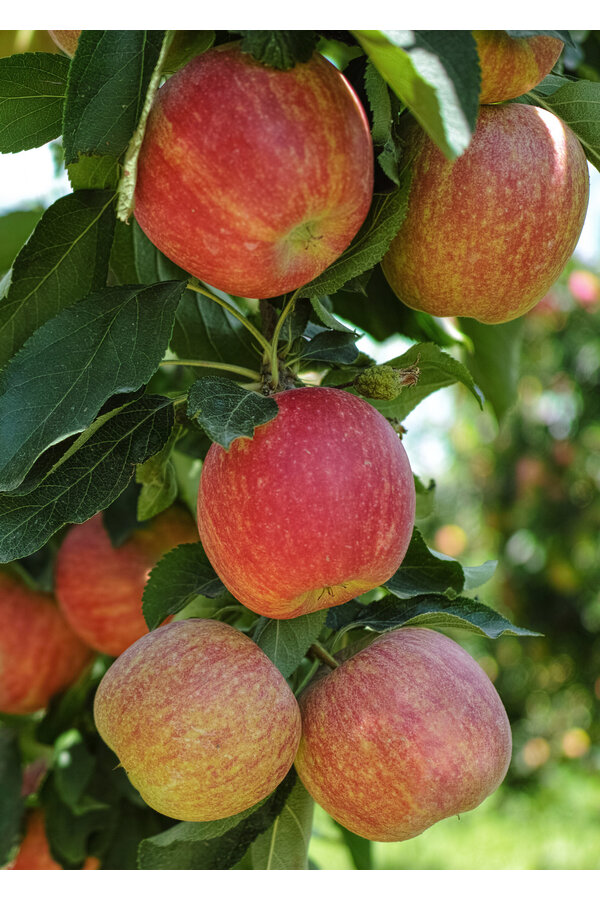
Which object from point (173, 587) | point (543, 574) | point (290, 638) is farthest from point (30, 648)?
point (543, 574)

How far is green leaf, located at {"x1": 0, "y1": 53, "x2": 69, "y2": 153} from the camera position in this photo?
833mm

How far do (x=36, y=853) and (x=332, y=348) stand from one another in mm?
1212

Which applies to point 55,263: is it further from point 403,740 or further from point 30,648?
point 30,648

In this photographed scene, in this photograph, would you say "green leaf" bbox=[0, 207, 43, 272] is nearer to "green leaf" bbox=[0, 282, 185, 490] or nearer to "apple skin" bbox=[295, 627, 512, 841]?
"green leaf" bbox=[0, 282, 185, 490]

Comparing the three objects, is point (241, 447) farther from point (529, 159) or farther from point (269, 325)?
point (529, 159)

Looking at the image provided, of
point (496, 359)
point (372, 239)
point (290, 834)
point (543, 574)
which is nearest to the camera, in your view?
point (372, 239)

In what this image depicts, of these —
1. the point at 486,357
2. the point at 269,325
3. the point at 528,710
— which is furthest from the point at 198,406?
the point at 528,710

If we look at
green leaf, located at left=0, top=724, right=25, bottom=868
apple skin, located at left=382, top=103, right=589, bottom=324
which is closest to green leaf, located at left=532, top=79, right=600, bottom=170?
apple skin, located at left=382, top=103, right=589, bottom=324

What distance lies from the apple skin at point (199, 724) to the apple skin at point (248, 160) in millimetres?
371

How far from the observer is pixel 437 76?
59cm

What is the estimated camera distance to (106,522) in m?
1.42

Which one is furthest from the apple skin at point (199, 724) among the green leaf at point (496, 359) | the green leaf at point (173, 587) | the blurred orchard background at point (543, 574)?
the blurred orchard background at point (543, 574)

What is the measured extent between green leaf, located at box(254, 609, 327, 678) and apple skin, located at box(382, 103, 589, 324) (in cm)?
38

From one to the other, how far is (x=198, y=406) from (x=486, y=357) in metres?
0.73
